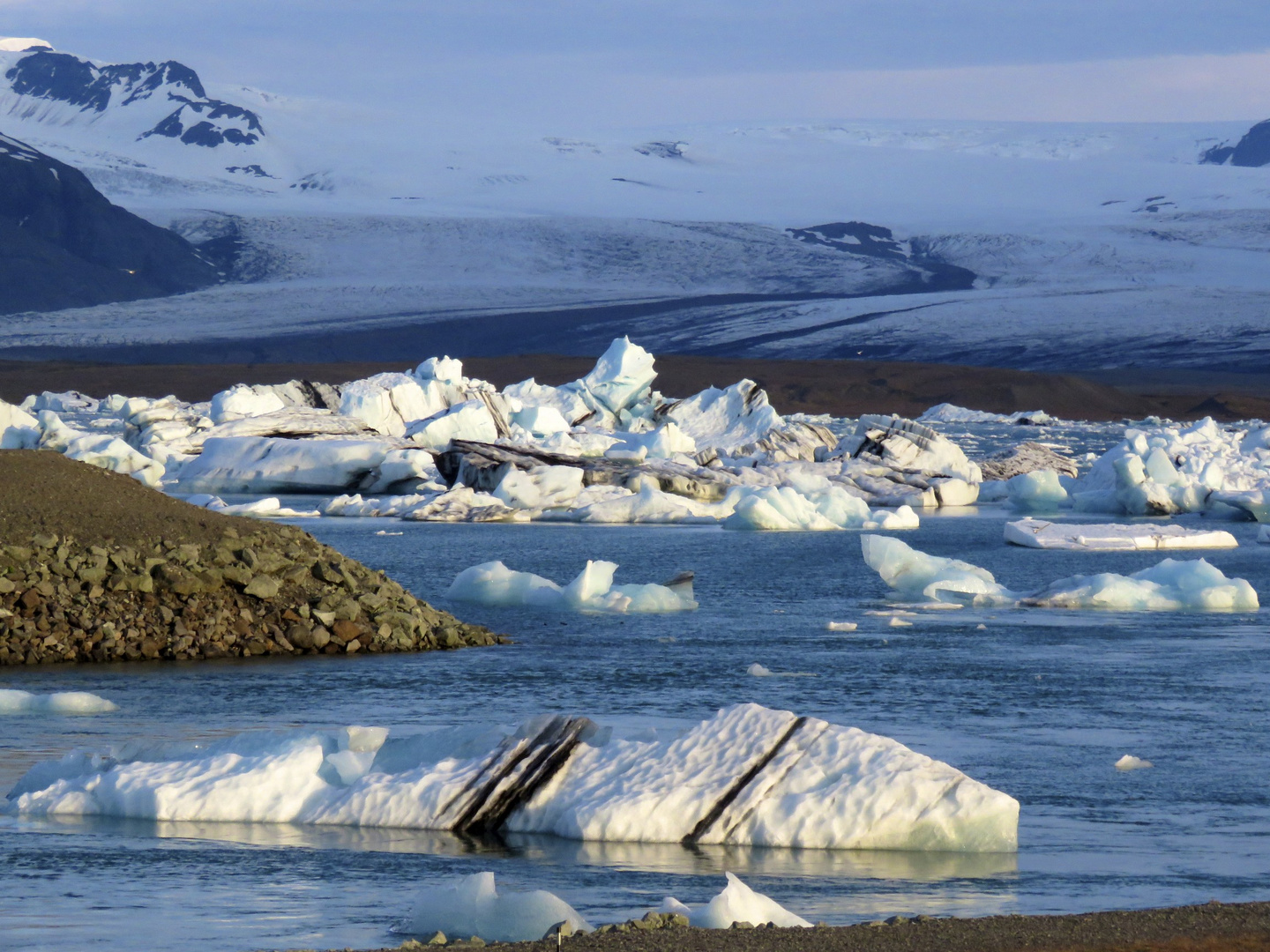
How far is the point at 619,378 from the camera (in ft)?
138

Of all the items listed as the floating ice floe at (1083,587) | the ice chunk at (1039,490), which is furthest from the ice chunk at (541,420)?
the floating ice floe at (1083,587)

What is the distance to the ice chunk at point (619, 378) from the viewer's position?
138ft

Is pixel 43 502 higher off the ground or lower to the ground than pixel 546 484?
higher

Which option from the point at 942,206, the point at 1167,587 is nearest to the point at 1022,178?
the point at 942,206

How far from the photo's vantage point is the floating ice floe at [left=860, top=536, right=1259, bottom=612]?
15.1 m

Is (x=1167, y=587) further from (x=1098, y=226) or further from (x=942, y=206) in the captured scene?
(x=942, y=206)

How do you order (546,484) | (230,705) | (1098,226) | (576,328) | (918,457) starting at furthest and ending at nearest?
(1098,226), (576,328), (918,457), (546,484), (230,705)

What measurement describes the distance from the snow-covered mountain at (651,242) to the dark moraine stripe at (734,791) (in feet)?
315

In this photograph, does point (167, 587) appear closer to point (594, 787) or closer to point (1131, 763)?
point (594, 787)

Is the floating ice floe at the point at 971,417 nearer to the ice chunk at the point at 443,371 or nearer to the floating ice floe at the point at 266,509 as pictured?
the ice chunk at the point at 443,371

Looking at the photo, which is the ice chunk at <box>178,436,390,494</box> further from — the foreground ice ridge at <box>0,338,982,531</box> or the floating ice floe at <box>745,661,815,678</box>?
the floating ice floe at <box>745,661,815,678</box>

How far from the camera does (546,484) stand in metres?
27.8

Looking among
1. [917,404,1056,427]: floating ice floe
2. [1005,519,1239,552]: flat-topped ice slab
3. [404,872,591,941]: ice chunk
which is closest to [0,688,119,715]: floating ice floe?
[404,872,591,941]: ice chunk

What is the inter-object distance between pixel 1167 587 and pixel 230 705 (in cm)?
900
